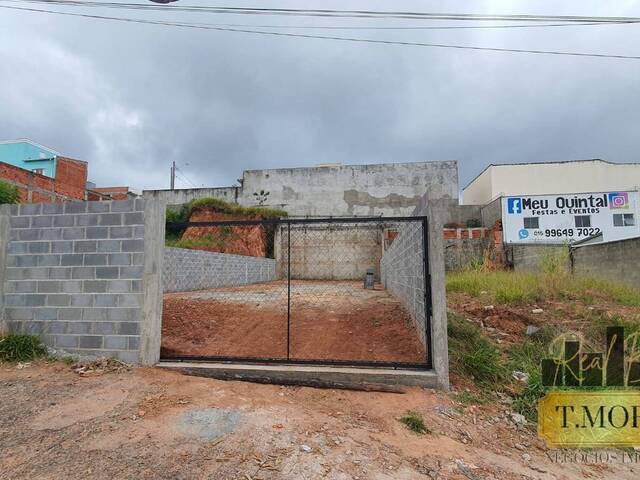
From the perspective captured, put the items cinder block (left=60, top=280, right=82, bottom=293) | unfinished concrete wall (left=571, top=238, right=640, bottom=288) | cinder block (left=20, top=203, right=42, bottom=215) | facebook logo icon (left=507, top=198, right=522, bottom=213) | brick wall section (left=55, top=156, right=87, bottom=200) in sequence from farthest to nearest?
brick wall section (left=55, top=156, right=87, bottom=200) < facebook logo icon (left=507, top=198, right=522, bottom=213) < unfinished concrete wall (left=571, top=238, right=640, bottom=288) < cinder block (left=20, top=203, right=42, bottom=215) < cinder block (left=60, top=280, right=82, bottom=293)

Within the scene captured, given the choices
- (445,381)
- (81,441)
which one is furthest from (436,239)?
(81,441)

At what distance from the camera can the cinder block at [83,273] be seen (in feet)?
13.7

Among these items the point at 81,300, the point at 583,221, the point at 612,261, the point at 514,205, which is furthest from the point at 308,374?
the point at 583,221

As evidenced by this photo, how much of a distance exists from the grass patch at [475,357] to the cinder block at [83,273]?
4235 mm

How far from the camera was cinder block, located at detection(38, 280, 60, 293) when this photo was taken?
4.27 m

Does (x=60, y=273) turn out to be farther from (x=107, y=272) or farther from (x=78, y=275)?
(x=107, y=272)

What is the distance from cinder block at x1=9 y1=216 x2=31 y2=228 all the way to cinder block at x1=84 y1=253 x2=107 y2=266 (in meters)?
0.95

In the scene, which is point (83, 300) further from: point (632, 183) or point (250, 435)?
point (632, 183)

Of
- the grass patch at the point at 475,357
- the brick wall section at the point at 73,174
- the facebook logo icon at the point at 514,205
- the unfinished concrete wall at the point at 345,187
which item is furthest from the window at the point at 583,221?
the brick wall section at the point at 73,174

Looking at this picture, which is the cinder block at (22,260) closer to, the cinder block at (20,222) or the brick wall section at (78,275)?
the brick wall section at (78,275)

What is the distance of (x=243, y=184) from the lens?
84.4 feet

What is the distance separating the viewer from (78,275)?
4227mm

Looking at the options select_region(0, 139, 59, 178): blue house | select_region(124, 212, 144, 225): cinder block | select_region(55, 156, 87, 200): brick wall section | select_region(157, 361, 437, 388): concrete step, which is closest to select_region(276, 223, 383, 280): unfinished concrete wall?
select_region(55, 156, 87, 200): brick wall section

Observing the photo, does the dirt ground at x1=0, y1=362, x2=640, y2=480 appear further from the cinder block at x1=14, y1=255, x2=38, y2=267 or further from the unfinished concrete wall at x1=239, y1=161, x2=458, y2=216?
the unfinished concrete wall at x1=239, y1=161, x2=458, y2=216
